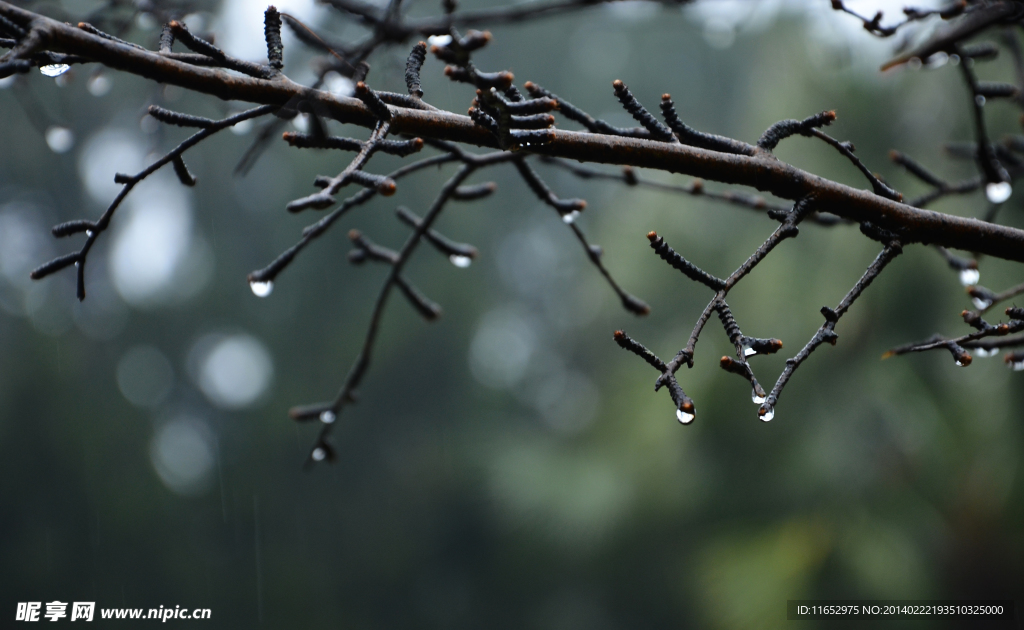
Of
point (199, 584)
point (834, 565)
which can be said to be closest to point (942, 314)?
point (834, 565)

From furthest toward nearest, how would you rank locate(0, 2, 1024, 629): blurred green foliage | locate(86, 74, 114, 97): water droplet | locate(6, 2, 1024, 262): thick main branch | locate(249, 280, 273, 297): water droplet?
1. locate(0, 2, 1024, 629): blurred green foliage
2. locate(86, 74, 114, 97): water droplet
3. locate(249, 280, 273, 297): water droplet
4. locate(6, 2, 1024, 262): thick main branch

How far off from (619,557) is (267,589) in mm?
2292

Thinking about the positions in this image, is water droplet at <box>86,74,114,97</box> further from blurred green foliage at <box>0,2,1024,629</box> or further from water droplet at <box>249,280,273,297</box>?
water droplet at <box>249,280,273,297</box>

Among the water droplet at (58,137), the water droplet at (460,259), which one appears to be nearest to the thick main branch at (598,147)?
the water droplet at (460,259)

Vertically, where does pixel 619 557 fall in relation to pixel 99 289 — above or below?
below

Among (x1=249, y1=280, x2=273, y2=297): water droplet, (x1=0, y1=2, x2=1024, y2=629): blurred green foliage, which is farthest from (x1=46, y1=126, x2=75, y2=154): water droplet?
(x1=249, y1=280, x2=273, y2=297): water droplet

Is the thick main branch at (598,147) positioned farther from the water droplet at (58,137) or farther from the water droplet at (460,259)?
the water droplet at (58,137)

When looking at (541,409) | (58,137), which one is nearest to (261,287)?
(58,137)

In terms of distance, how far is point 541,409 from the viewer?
15.6ft

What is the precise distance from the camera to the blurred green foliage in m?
2.04

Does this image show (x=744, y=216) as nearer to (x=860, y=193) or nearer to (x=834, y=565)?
(x=834, y=565)

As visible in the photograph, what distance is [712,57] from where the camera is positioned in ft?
17.5

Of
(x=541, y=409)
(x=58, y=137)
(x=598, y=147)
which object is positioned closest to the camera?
(x=598, y=147)

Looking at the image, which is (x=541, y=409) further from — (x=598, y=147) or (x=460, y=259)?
(x=598, y=147)
